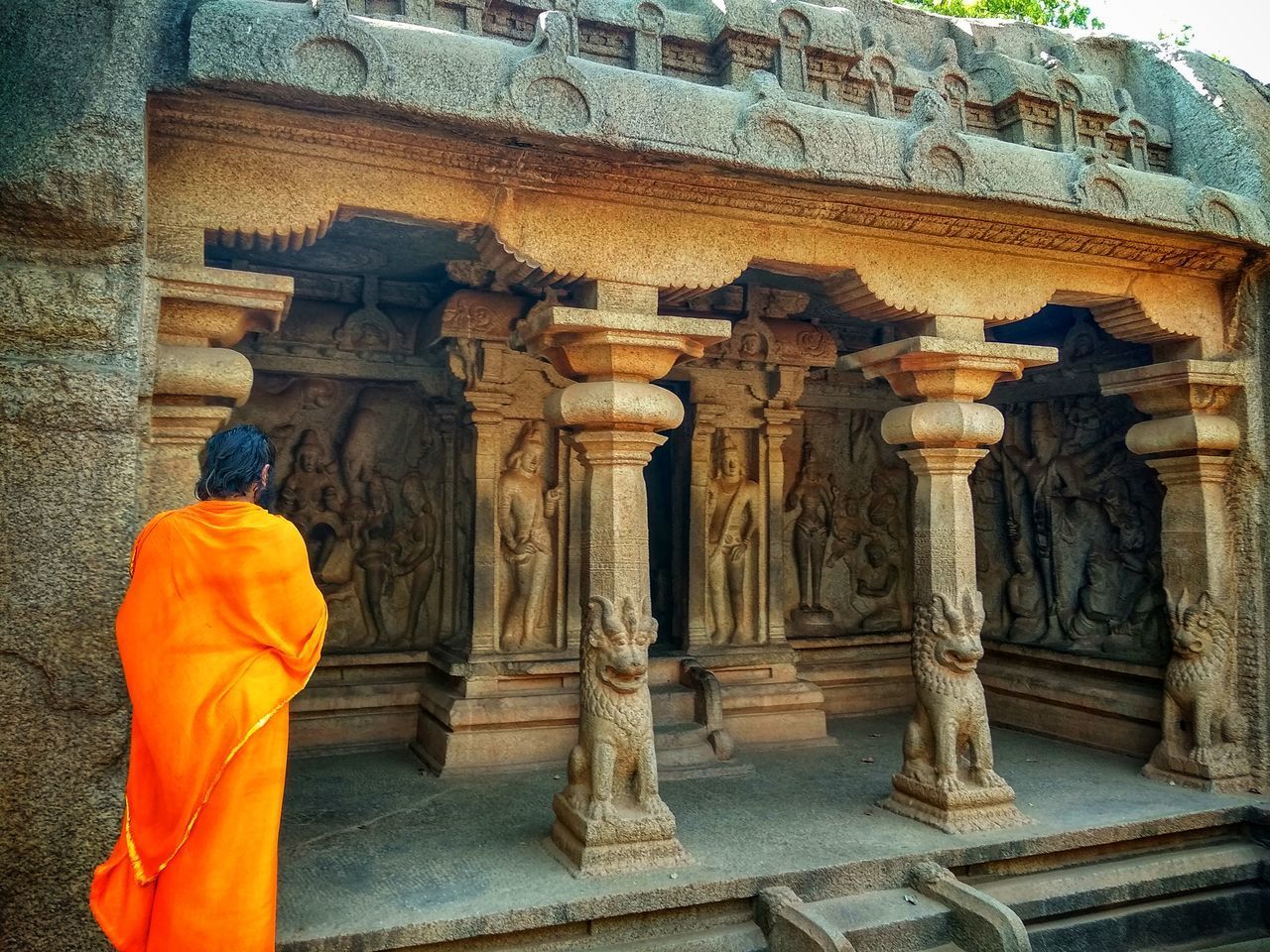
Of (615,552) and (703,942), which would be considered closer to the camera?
(703,942)

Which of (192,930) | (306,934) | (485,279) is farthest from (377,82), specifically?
(306,934)

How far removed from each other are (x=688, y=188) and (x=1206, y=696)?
14.8 feet

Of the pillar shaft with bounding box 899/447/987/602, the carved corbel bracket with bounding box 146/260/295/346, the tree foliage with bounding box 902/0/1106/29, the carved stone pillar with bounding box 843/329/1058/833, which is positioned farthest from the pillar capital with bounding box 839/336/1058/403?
the tree foliage with bounding box 902/0/1106/29

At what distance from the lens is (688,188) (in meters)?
4.38

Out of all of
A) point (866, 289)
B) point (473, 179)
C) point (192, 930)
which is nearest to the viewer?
point (192, 930)

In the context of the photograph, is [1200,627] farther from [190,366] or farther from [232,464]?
[190,366]

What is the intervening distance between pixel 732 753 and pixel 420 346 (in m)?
3.82

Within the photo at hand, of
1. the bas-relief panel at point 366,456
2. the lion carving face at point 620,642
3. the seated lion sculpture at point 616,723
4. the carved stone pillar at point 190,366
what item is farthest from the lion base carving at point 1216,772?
→ the carved stone pillar at point 190,366

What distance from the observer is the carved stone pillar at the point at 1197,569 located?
18.2 ft

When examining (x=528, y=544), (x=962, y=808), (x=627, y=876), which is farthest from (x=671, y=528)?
(x=627, y=876)

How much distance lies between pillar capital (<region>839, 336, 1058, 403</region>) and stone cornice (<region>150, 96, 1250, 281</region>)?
59cm

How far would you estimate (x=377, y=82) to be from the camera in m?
3.57

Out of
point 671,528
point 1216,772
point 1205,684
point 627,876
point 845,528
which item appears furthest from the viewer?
point 845,528

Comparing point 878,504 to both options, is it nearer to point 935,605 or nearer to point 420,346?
point 935,605
